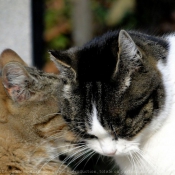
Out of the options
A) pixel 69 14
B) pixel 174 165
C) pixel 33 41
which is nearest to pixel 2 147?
pixel 174 165

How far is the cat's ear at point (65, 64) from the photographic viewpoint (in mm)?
2467

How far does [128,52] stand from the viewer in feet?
7.82

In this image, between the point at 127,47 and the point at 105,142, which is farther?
the point at 105,142

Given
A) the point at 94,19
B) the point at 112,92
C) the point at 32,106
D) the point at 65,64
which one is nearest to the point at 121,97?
the point at 112,92

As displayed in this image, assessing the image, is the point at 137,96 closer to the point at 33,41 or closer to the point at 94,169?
the point at 94,169

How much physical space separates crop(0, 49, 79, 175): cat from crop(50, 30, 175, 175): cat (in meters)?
0.17

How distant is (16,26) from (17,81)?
1294 millimetres

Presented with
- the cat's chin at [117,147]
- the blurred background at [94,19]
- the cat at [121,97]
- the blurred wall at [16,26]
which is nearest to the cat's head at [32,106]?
the cat at [121,97]

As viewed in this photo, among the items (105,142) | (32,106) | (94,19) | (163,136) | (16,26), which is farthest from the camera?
(94,19)

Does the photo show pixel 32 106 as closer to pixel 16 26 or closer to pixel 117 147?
pixel 117 147

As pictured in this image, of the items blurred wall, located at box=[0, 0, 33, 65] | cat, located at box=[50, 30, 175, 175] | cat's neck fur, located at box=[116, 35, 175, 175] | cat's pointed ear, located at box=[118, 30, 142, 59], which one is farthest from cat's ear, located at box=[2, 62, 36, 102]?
blurred wall, located at box=[0, 0, 33, 65]

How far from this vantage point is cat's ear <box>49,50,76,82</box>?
2467mm

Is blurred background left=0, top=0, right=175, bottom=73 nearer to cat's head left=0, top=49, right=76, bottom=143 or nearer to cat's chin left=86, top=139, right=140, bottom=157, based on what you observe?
cat's head left=0, top=49, right=76, bottom=143

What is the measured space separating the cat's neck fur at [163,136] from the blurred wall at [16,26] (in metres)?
1.58
